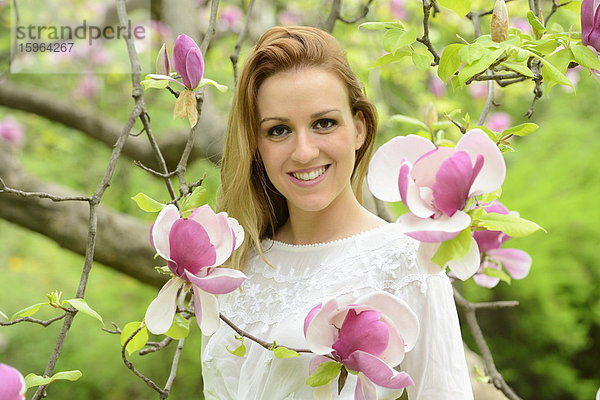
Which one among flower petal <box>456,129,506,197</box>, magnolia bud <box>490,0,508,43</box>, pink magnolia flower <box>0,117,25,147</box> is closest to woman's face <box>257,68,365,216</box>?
magnolia bud <box>490,0,508,43</box>

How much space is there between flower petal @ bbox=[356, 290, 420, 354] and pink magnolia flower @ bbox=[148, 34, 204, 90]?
0.42 metres

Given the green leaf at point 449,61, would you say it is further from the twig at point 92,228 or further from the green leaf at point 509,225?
the twig at point 92,228

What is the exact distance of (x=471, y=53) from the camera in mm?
749

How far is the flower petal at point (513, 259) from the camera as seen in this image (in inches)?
46.8

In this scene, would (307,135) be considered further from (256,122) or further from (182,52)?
(182,52)

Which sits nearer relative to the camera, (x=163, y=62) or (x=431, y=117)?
(x=163, y=62)

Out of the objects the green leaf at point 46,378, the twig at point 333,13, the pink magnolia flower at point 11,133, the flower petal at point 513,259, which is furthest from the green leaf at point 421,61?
the pink magnolia flower at point 11,133

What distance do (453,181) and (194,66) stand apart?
467mm

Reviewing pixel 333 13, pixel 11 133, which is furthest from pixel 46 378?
pixel 11 133

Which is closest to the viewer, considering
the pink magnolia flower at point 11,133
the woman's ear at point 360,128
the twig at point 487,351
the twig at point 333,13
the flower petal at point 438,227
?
the flower petal at point 438,227

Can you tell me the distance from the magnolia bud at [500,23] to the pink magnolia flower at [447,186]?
232mm

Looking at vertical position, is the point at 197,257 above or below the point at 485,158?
below

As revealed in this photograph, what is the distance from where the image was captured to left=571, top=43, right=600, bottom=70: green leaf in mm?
761

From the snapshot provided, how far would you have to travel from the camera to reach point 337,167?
1047 millimetres
